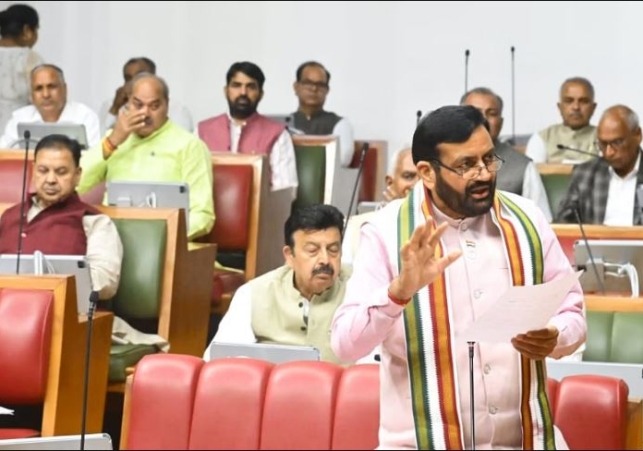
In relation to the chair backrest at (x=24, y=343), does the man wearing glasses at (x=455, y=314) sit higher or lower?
higher

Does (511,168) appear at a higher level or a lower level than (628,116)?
lower

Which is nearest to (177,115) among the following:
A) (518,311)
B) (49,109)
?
(49,109)

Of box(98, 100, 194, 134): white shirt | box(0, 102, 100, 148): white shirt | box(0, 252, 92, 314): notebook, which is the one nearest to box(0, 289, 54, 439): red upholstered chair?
box(0, 252, 92, 314): notebook

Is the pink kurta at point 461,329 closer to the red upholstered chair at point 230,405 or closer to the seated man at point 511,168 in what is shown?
the red upholstered chair at point 230,405

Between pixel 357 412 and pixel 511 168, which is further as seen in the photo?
pixel 511 168

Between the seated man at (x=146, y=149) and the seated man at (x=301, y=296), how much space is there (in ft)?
5.76

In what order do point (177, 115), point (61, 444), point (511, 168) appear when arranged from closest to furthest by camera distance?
point (61, 444), point (511, 168), point (177, 115)

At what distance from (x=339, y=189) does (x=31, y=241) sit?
2.61m

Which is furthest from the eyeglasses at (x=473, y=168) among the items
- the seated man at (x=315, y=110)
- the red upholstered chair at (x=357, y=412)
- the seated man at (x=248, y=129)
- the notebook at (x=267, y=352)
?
the seated man at (x=315, y=110)

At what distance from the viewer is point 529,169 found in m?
6.37

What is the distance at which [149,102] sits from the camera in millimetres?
6324

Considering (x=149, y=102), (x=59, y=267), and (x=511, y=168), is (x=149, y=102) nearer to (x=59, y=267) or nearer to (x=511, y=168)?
(x=511, y=168)

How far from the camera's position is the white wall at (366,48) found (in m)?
8.99

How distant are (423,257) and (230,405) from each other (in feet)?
1.91
